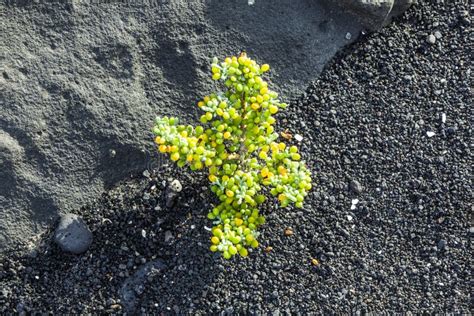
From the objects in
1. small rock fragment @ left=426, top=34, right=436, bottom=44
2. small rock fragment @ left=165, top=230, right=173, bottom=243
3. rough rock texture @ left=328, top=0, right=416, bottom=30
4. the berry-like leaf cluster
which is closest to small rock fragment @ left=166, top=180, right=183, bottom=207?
small rock fragment @ left=165, top=230, right=173, bottom=243

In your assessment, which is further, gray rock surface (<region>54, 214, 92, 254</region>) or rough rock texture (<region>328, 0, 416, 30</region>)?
rough rock texture (<region>328, 0, 416, 30</region>)

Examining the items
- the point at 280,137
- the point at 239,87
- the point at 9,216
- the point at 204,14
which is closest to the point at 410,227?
the point at 280,137

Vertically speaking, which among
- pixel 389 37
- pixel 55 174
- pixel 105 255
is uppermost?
pixel 389 37

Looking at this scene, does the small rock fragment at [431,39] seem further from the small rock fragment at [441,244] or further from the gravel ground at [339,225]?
the small rock fragment at [441,244]

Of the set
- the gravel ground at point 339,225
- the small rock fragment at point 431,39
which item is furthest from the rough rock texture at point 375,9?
the small rock fragment at point 431,39

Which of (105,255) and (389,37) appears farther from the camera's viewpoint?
(389,37)

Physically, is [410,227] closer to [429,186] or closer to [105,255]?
[429,186]

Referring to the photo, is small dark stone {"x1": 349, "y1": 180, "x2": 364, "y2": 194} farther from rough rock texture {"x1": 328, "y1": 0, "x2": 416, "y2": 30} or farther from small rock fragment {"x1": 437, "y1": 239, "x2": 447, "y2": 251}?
rough rock texture {"x1": 328, "y1": 0, "x2": 416, "y2": 30}
